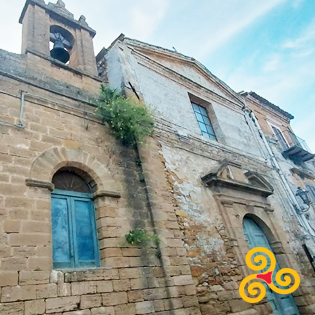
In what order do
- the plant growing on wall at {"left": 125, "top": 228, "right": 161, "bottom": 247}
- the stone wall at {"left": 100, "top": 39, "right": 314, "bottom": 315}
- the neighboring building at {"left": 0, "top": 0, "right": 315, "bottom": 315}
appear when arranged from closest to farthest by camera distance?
the neighboring building at {"left": 0, "top": 0, "right": 315, "bottom": 315} < the plant growing on wall at {"left": 125, "top": 228, "right": 161, "bottom": 247} < the stone wall at {"left": 100, "top": 39, "right": 314, "bottom": 315}

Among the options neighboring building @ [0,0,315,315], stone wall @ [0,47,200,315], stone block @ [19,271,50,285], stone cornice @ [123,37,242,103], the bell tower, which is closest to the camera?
stone block @ [19,271,50,285]

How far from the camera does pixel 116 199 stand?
4566mm

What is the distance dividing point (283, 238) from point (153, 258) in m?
4.37

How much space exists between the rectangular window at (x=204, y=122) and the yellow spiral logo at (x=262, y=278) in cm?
327

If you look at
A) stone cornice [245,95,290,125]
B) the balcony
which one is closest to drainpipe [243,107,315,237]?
the balcony

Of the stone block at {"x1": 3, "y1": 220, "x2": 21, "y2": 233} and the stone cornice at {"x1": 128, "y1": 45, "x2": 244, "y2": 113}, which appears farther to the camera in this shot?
the stone cornice at {"x1": 128, "y1": 45, "x2": 244, "y2": 113}

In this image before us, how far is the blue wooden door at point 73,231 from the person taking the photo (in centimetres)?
382

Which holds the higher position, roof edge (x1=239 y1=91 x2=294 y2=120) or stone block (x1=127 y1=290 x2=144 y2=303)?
roof edge (x1=239 y1=91 x2=294 y2=120)

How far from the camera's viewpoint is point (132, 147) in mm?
5496

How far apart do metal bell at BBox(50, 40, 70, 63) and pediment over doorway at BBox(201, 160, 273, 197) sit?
4.06 metres

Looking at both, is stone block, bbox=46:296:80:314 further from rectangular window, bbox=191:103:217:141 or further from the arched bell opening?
rectangular window, bbox=191:103:217:141

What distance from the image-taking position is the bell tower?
5742mm

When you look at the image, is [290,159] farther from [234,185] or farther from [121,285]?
[121,285]

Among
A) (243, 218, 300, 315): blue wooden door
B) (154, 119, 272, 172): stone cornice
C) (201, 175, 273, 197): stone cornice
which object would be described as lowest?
(243, 218, 300, 315): blue wooden door
